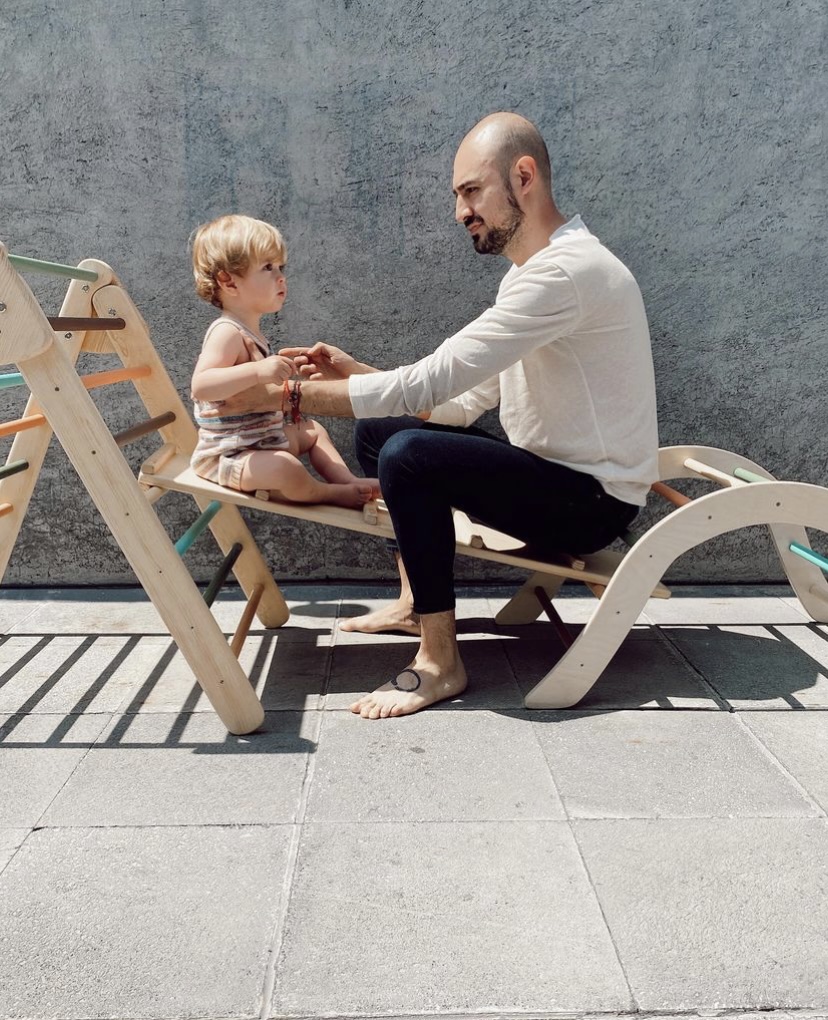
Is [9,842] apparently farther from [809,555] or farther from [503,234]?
[809,555]

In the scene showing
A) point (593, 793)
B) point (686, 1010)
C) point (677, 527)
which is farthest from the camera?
point (677, 527)

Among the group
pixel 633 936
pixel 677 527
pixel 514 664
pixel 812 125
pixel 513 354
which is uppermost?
pixel 812 125

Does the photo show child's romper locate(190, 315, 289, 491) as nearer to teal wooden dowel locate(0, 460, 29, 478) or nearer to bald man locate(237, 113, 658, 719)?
bald man locate(237, 113, 658, 719)

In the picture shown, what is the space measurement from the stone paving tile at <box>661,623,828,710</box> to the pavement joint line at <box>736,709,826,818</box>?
0.14 metres

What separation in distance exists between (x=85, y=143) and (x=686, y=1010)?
125 inches

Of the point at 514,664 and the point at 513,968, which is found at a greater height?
the point at 513,968

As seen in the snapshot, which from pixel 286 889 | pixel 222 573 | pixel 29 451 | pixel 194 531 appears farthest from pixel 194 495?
pixel 286 889

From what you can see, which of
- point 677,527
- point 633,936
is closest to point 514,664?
point 677,527

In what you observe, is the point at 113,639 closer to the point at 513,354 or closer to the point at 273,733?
the point at 273,733

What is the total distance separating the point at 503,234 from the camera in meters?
2.57

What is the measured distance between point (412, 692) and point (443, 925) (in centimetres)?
90

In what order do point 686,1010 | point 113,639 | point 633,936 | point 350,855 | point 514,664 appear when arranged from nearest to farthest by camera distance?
point 686,1010
point 633,936
point 350,855
point 514,664
point 113,639

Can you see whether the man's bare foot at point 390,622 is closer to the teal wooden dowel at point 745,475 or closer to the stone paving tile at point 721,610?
the stone paving tile at point 721,610

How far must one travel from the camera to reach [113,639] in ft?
10.0
